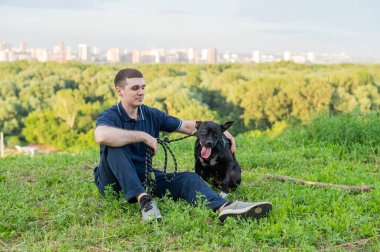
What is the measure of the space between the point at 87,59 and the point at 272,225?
48837mm

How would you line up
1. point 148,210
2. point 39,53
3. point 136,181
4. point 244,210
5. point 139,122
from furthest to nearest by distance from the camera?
point 39,53, point 139,122, point 136,181, point 148,210, point 244,210

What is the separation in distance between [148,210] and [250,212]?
2.65 ft

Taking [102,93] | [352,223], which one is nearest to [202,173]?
[352,223]

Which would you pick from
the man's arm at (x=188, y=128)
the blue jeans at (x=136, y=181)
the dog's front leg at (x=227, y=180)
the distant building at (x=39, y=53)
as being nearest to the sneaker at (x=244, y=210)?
the blue jeans at (x=136, y=181)

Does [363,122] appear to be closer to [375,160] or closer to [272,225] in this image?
[375,160]

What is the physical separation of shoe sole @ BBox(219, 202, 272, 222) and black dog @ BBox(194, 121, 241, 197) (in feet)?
2.85

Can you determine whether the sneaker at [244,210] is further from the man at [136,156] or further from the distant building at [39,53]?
the distant building at [39,53]

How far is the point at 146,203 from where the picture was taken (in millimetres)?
4047

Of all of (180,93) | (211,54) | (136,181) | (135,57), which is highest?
(211,54)

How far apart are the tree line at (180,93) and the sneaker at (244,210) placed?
2351 cm

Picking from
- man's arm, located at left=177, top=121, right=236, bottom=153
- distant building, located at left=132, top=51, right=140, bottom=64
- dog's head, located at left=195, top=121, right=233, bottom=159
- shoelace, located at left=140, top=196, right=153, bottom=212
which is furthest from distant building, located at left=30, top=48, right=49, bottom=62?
shoelace, located at left=140, top=196, right=153, bottom=212

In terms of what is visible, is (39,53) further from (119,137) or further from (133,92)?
(119,137)

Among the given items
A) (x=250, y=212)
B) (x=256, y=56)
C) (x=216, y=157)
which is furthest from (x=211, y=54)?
(x=250, y=212)

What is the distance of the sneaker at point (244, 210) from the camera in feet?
12.7
